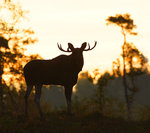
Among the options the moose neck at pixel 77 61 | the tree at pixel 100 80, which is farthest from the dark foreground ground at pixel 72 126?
the tree at pixel 100 80

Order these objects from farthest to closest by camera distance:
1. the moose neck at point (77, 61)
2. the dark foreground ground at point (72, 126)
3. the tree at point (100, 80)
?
the tree at point (100, 80), the moose neck at point (77, 61), the dark foreground ground at point (72, 126)

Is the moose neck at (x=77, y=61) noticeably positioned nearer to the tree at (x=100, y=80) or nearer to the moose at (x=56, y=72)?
the moose at (x=56, y=72)

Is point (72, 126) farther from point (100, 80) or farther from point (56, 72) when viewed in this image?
point (100, 80)

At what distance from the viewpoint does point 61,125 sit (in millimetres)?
13617

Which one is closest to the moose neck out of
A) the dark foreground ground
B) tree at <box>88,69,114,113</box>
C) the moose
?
the moose

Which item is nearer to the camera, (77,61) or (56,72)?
(77,61)

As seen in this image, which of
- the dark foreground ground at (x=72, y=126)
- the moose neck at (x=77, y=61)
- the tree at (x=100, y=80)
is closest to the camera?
the dark foreground ground at (x=72, y=126)

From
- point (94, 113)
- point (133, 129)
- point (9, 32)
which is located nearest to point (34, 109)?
point (9, 32)

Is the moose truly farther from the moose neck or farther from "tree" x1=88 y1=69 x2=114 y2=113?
"tree" x1=88 y1=69 x2=114 y2=113

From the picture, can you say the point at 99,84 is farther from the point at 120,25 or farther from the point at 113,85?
the point at 113,85

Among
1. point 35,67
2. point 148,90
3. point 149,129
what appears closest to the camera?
point 149,129

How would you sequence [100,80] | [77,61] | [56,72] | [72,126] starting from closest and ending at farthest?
[72,126]
[77,61]
[56,72]
[100,80]

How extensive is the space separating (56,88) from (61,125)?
126m

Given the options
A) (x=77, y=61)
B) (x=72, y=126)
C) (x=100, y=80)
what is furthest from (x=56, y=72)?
(x=100, y=80)
